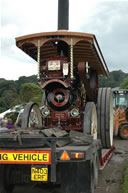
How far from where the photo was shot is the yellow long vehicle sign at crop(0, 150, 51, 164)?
3186mm

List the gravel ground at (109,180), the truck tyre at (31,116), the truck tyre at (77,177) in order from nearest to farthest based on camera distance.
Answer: the truck tyre at (77,177) → the gravel ground at (109,180) → the truck tyre at (31,116)

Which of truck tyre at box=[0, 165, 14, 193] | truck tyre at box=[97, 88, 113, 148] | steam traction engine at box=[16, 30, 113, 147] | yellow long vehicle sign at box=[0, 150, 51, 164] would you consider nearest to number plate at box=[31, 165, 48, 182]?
yellow long vehicle sign at box=[0, 150, 51, 164]

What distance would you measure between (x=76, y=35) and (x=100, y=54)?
123 cm

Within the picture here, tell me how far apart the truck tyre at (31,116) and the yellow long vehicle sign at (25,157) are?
202 cm

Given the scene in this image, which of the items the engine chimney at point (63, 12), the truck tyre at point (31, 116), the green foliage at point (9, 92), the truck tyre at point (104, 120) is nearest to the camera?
the truck tyre at point (31, 116)

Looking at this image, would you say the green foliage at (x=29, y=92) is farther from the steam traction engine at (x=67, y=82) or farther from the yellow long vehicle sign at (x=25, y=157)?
the yellow long vehicle sign at (x=25, y=157)

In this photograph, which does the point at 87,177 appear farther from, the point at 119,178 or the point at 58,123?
the point at 58,123

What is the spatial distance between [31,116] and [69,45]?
1782 millimetres

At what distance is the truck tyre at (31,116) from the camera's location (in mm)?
5520

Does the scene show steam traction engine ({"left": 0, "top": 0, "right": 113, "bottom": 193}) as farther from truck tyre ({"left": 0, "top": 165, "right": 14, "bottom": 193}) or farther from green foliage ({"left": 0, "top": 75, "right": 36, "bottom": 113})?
green foliage ({"left": 0, "top": 75, "right": 36, "bottom": 113})

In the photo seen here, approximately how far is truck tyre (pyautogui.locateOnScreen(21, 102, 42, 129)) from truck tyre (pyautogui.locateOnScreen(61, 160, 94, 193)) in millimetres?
1964

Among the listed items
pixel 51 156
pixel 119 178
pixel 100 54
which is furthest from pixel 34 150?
pixel 100 54

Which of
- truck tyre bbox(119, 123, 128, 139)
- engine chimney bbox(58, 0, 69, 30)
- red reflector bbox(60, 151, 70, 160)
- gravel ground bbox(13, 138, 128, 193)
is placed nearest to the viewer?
red reflector bbox(60, 151, 70, 160)

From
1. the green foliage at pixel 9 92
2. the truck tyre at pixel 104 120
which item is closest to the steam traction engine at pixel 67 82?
the truck tyre at pixel 104 120
